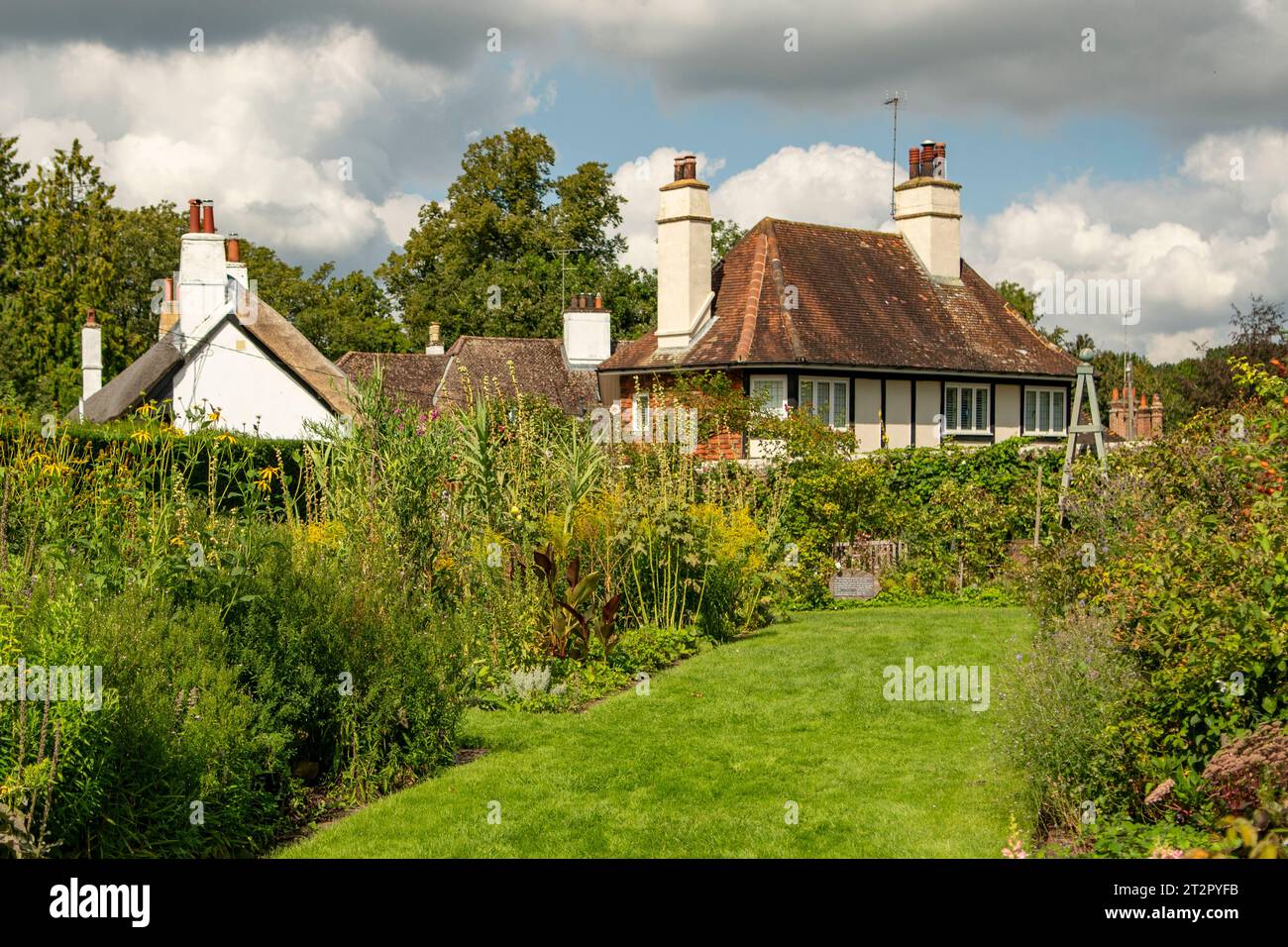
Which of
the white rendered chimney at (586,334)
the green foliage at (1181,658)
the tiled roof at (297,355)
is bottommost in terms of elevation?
the green foliage at (1181,658)

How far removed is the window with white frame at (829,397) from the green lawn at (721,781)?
18.1 meters

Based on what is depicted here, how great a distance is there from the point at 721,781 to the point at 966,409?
2669 centimetres

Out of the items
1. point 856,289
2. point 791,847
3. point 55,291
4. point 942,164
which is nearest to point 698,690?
point 791,847

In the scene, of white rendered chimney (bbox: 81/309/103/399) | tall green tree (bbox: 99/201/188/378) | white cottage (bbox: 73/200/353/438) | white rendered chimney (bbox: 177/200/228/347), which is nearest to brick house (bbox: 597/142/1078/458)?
white cottage (bbox: 73/200/353/438)

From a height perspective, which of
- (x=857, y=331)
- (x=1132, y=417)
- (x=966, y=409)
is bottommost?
(x=1132, y=417)

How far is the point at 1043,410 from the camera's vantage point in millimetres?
35031

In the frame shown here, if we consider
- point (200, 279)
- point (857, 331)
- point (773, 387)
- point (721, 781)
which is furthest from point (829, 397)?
point (721, 781)

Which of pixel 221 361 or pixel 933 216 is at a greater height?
pixel 933 216

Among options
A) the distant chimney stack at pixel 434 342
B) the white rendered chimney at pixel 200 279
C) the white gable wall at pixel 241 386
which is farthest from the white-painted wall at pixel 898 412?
the distant chimney stack at pixel 434 342

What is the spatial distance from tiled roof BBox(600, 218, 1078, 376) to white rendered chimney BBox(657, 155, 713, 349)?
53 centimetres

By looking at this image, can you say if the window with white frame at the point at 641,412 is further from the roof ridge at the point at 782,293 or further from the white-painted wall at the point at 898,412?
the white-painted wall at the point at 898,412

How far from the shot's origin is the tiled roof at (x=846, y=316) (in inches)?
1173

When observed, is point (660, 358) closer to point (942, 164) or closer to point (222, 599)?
point (942, 164)

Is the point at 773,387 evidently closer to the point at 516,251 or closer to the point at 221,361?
the point at 221,361
